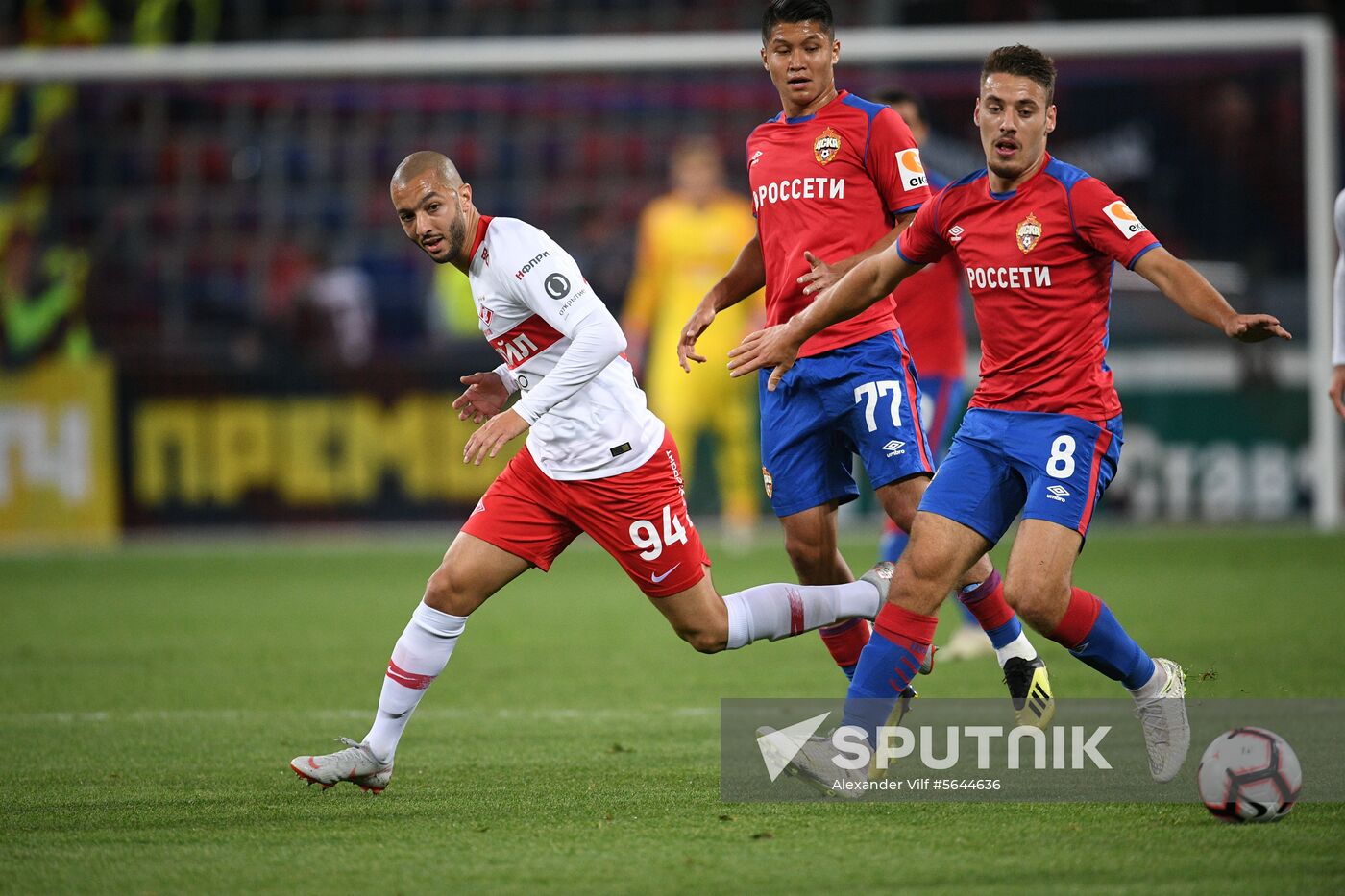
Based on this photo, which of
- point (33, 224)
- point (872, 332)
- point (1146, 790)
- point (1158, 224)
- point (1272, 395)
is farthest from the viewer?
point (33, 224)

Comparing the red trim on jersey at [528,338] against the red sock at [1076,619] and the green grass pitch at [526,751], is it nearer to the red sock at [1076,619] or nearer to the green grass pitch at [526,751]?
the green grass pitch at [526,751]

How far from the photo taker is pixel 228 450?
14375 mm

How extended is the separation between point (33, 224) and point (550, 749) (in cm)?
1158

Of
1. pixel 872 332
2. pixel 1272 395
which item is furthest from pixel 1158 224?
pixel 872 332

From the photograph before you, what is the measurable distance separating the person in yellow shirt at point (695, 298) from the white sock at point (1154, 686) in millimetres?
7648

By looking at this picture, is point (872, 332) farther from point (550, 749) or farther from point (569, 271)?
point (550, 749)

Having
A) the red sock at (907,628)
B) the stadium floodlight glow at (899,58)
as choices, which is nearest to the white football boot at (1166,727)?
the red sock at (907,628)

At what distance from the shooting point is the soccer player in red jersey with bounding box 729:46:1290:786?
496 cm

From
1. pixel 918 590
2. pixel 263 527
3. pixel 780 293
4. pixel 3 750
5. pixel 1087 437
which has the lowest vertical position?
pixel 263 527

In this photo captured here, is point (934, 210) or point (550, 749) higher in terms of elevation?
point (934, 210)

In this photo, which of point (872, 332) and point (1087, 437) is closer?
point (1087, 437)

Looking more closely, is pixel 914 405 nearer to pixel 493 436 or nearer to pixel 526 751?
pixel 493 436

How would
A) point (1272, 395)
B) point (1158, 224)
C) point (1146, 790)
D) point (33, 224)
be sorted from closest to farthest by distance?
point (1146, 790)
point (1272, 395)
point (1158, 224)
point (33, 224)

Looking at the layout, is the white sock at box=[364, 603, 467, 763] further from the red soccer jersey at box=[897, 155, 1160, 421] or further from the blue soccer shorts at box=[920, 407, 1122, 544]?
the red soccer jersey at box=[897, 155, 1160, 421]
